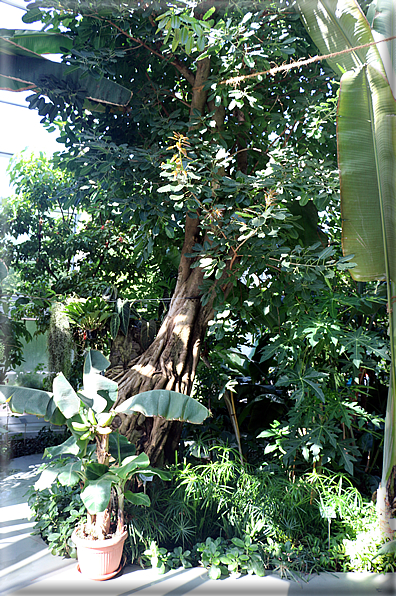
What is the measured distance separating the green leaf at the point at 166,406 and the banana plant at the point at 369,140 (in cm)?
115

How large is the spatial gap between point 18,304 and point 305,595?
11.2ft

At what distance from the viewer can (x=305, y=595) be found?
2.18m

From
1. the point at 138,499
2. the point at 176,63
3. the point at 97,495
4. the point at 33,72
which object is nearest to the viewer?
the point at 97,495

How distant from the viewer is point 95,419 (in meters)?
2.30

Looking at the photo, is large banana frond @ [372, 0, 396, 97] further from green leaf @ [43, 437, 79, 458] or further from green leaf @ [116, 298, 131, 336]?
green leaf @ [43, 437, 79, 458]

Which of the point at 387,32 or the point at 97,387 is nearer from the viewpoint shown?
the point at 387,32

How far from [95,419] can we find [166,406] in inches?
16.2

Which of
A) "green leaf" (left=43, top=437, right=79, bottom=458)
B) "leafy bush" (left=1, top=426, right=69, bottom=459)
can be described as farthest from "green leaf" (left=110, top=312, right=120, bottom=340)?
"leafy bush" (left=1, top=426, right=69, bottom=459)

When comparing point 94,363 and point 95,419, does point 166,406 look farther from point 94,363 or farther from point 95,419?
point 94,363

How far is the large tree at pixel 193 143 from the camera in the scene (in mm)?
2459

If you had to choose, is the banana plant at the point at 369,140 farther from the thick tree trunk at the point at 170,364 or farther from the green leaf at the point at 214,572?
the thick tree trunk at the point at 170,364

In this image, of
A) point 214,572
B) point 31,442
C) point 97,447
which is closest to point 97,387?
point 97,447

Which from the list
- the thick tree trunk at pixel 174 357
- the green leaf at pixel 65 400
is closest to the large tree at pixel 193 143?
the thick tree trunk at pixel 174 357

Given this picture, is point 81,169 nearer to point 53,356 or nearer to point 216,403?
point 53,356
